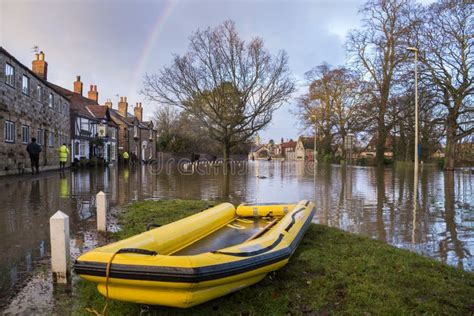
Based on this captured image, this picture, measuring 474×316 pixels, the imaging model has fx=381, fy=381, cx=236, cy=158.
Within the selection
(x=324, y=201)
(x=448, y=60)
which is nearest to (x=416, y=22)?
(x=448, y=60)

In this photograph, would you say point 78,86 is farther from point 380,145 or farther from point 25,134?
point 380,145

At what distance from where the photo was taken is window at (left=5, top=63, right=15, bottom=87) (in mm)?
19161

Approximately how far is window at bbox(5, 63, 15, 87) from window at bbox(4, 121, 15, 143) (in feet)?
6.75

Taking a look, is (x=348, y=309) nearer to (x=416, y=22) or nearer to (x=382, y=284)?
(x=382, y=284)

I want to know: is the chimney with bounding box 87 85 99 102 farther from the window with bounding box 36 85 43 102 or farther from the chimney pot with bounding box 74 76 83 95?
the window with bounding box 36 85 43 102

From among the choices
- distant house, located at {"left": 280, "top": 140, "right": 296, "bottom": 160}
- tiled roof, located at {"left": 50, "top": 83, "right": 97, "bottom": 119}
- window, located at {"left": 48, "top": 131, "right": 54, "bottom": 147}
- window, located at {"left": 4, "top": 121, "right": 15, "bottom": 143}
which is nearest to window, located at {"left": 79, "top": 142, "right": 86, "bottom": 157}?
tiled roof, located at {"left": 50, "top": 83, "right": 97, "bottom": 119}

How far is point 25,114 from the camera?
22.1 meters

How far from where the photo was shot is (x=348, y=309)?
12.2ft

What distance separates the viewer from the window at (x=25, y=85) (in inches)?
849

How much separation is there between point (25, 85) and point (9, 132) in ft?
12.0

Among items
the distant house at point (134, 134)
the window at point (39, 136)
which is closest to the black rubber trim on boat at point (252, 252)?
the window at point (39, 136)

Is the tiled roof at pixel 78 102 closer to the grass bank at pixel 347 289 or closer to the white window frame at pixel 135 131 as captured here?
the white window frame at pixel 135 131

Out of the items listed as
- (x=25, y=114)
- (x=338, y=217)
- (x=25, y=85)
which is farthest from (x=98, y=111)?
(x=338, y=217)

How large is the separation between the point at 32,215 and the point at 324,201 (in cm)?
807
